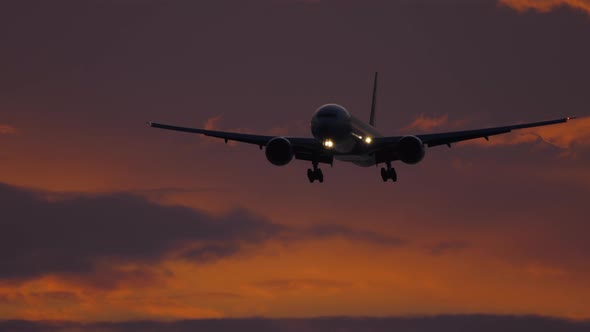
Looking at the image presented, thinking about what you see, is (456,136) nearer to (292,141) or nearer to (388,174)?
(388,174)

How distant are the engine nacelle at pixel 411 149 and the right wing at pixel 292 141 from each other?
19.0 ft

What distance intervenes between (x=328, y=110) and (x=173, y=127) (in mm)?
15510

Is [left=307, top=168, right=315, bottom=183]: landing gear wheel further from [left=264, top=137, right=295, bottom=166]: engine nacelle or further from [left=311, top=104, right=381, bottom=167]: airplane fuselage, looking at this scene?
[left=264, top=137, right=295, bottom=166]: engine nacelle

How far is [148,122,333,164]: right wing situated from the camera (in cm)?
9544

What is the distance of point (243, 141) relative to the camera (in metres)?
99.8

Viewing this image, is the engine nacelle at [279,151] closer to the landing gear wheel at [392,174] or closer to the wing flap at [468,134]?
the landing gear wheel at [392,174]

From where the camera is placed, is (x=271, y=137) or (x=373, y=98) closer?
(x=271, y=137)

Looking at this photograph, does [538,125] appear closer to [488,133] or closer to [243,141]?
[488,133]

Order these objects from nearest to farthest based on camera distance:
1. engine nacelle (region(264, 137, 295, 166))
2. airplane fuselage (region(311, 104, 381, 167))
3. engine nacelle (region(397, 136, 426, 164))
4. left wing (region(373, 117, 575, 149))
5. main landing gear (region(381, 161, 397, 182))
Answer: airplane fuselage (region(311, 104, 381, 167))
engine nacelle (region(397, 136, 426, 164))
engine nacelle (region(264, 137, 295, 166))
left wing (region(373, 117, 575, 149))
main landing gear (region(381, 161, 397, 182))

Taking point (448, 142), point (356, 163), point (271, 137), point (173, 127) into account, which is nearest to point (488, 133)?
point (448, 142)

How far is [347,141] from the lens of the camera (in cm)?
9256

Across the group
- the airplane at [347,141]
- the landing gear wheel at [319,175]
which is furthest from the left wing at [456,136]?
the landing gear wheel at [319,175]

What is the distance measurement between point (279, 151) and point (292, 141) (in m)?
1.57

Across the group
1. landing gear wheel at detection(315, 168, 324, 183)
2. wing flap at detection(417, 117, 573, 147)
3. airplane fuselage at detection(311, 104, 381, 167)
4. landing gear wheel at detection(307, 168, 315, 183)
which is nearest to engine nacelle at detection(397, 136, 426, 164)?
wing flap at detection(417, 117, 573, 147)
